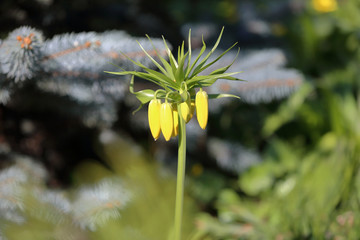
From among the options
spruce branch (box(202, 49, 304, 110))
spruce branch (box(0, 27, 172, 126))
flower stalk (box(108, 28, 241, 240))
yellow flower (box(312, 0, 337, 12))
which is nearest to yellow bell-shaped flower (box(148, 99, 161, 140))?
flower stalk (box(108, 28, 241, 240))

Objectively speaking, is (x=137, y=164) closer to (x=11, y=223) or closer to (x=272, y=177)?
(x=11, y=223)

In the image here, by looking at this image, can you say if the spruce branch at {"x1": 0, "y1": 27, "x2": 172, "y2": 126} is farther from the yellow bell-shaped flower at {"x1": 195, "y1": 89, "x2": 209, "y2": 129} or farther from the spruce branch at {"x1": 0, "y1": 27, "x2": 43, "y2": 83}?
the yellow bell-shaped flower at {"x1": 195, "y1": 89, "x2": 209, "y2": 129}

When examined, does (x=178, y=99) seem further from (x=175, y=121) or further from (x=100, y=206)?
(x=100, y=206)

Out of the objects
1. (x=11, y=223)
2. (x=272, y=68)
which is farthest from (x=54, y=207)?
(x=272, y=68)

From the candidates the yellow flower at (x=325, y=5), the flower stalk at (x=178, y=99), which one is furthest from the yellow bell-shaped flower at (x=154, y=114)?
the yellow flower at (x=325, y=5)

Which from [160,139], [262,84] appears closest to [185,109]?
[262,84]

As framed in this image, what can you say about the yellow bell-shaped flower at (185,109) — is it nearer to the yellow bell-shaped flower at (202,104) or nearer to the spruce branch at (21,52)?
the yellow bell-shaped flower at (202,104)
